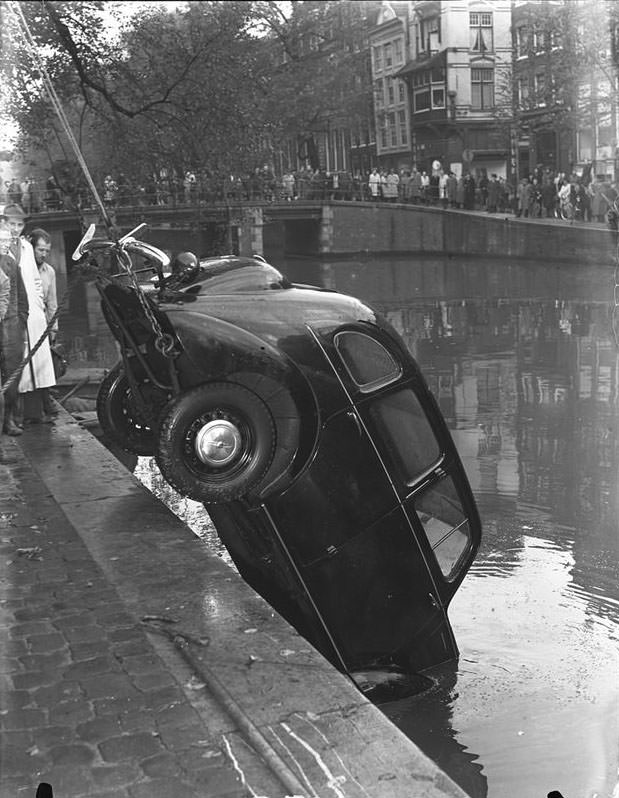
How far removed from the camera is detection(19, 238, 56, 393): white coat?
1041cm

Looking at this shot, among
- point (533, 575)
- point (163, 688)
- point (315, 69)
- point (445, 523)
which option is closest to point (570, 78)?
point (315, 69)

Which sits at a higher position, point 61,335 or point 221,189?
point 221,189

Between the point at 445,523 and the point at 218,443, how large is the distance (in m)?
1.51

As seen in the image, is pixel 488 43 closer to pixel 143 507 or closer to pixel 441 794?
pixel 143 507

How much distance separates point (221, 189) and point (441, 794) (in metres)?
26.0

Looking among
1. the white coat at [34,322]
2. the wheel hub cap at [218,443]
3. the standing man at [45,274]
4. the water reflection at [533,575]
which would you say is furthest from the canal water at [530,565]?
the wheel hub cap at [218,443]

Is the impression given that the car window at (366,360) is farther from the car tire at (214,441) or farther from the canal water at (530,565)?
the canal water at (530,565)

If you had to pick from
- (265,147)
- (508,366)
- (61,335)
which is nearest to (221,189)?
(265,147)

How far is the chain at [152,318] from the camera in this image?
609 centimetres

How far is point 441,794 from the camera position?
3.54m

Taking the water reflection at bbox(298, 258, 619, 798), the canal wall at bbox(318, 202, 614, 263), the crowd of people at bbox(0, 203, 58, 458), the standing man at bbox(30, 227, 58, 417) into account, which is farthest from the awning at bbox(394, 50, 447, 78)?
the crowd of people at bbox(0, 203, 58, 458)

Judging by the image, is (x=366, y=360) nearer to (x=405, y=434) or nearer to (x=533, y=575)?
(x=405, y=434)

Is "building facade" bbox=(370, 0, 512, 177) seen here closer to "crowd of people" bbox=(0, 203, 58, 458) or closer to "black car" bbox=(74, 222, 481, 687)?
"crowd of people" bbox=(0, 203, 58, 458)

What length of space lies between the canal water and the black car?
628mm
